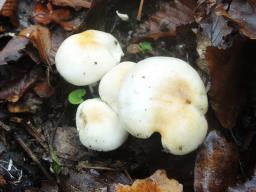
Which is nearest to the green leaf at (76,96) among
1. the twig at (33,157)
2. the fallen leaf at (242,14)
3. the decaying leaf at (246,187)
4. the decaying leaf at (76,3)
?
the twig at (33,157)

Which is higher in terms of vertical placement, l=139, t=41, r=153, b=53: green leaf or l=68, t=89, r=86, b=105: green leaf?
l=139, t=41, r=153, b=53: green leaf

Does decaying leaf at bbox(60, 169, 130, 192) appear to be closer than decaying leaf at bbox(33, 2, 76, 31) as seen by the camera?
Yes

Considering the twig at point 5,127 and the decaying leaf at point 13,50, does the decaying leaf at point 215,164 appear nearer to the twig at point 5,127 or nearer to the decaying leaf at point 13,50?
the twig at point 5,127

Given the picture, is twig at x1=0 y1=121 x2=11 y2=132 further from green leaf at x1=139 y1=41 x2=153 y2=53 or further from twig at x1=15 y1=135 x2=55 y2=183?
green leaf at x1=139 y1=41 x2=153 y2=53

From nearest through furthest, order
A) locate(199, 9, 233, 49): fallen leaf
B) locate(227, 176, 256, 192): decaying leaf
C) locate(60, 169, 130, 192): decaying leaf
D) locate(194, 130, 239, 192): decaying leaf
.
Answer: locate(227, 176, 256, 192): decaying leaf
locate(194, 130, 239, 192): decaying leaf
locate(60, 169, 130, 192): decaying leaf
locate(199, 9, 233, 49): fallen leaf

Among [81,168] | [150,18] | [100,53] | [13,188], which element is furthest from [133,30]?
[13,188]

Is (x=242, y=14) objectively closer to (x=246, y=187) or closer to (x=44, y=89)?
(x=246, y=187)

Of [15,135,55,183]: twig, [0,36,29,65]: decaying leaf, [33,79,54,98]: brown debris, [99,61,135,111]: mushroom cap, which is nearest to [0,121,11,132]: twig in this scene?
[15,135,55,183]: twig

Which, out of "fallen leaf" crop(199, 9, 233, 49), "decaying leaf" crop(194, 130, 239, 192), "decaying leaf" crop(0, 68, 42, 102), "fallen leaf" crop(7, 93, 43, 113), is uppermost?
"fallen leaf" crop(199, 9, 233, 49)
